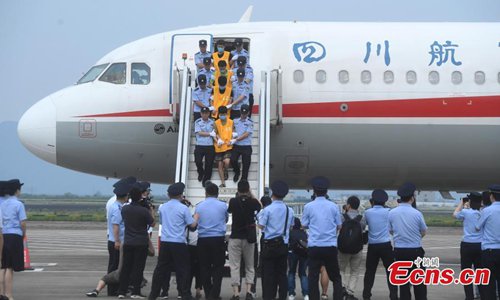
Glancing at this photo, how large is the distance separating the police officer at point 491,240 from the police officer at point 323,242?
251cm

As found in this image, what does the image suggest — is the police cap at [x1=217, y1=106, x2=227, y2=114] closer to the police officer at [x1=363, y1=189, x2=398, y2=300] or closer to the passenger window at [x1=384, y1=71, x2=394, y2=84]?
the passenger window at [x1=384, y1=71, x2=394, y2=84]

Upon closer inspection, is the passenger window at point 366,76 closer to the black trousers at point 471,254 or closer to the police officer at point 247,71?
the police officer at point 247,71

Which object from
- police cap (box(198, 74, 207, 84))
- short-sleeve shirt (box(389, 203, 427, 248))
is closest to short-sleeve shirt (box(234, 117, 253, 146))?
police cap (box(198, 74, 207, 84))

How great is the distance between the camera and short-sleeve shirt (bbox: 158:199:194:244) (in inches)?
683

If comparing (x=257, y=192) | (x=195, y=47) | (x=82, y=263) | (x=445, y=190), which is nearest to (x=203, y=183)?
(x=257, y=192)

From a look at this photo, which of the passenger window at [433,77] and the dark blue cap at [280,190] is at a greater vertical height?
the passenger window at [433,77]

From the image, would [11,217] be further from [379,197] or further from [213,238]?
[379,197]

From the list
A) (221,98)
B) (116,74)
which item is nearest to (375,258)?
(221,98)

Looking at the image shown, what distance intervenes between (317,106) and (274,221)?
771 cm

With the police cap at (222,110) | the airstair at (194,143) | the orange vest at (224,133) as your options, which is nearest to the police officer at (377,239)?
the airstair at (194,143)

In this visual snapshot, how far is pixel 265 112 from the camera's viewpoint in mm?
22859

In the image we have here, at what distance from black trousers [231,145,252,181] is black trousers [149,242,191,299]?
4.47m

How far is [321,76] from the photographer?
2467 cm

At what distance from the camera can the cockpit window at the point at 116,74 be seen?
2508 cm
